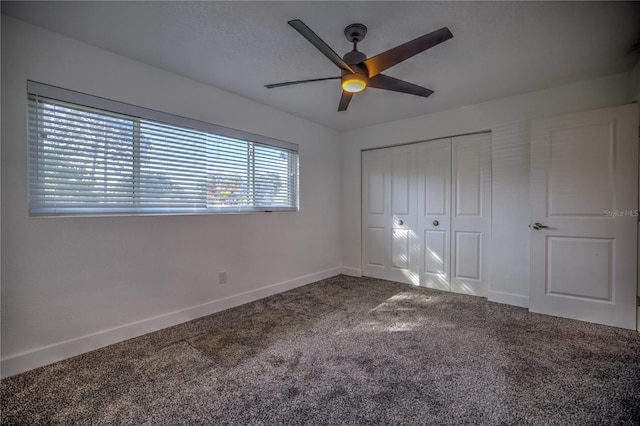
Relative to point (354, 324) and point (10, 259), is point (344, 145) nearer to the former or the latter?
point (354, 324)

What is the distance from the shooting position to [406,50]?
1.75m

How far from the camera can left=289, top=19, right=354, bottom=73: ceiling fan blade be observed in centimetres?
149

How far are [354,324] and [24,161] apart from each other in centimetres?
279

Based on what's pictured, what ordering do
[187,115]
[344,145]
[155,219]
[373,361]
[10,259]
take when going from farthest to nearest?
[344,145]
[187,115]
[155,219]
[373,361]
[10,259]

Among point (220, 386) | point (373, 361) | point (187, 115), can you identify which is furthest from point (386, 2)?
point (220, 386)

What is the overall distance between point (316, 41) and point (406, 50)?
22.7 inches

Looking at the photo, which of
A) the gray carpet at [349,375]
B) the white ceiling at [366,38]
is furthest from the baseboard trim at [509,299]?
the white ceiling at [366,38]

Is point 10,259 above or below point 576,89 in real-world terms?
below

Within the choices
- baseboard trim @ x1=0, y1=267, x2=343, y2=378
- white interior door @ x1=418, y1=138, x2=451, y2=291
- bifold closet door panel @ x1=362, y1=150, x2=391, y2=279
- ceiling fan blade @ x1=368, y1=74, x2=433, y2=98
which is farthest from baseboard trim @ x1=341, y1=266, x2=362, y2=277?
ceiling fan blade @ x1=368, y1=74, x2=433, y2=98

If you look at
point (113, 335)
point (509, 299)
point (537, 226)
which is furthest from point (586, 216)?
point (113, 335)

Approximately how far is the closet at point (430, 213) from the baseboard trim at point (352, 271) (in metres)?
0.10

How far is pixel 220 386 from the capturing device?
1.72 metres

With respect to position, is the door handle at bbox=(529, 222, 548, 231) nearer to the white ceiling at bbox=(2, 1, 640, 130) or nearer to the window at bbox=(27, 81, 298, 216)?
the white ceiling at bbox=(2, 1, 640, 130)

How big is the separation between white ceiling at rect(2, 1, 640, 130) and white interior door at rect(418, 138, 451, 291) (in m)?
0.96
